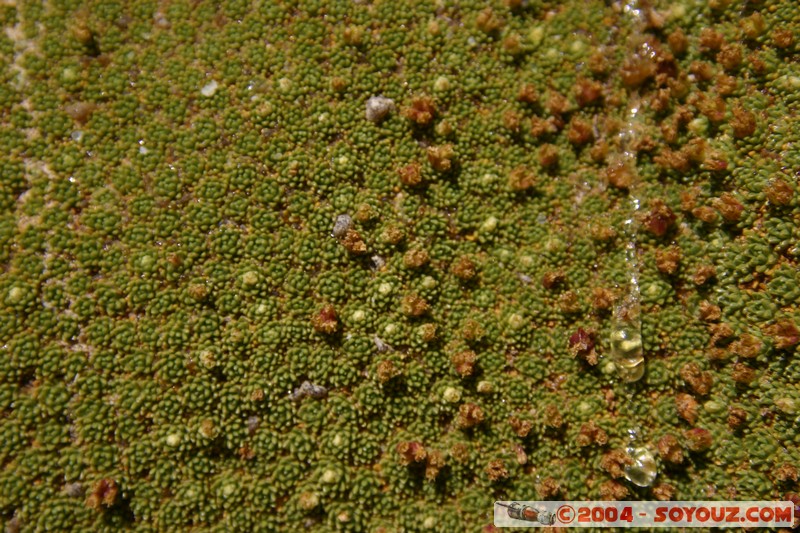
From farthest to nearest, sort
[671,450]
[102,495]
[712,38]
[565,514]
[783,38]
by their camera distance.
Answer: [712,38]
[783,38]
[565,514]
[671,450]
[102,495]

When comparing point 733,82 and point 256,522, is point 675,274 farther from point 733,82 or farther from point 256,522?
point 256,522

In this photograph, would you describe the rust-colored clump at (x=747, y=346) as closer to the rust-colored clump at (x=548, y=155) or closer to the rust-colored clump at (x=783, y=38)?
the rust-colored clump at (x=548, y=155)

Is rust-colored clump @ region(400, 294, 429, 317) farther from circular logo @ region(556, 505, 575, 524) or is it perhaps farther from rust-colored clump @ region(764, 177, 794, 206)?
rust-colored clump @ region(764, 177, 794, 206)

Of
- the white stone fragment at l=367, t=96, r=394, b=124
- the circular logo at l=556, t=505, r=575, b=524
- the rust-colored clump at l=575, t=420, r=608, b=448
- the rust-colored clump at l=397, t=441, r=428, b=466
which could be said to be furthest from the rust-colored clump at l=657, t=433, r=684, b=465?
the white stone fragment at l=367, t=96, r=394, b=124

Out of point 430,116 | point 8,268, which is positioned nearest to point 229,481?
point 8,268

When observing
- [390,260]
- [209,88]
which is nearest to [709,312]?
[390,260]

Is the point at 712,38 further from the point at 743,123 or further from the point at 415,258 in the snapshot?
the point at 415,258

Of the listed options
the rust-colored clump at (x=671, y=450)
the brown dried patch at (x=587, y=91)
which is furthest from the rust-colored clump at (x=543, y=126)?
the rust-colored clump at (x=671, y=450)
